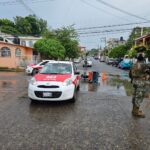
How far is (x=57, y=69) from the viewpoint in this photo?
1120 cm

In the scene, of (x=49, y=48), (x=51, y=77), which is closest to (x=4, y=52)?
(x=49, y=48)

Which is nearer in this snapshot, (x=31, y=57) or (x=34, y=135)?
(x=34, y=135)

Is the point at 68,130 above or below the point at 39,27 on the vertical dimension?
below

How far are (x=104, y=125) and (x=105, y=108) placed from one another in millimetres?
2379

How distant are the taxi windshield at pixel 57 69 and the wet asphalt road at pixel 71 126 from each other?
1.48m

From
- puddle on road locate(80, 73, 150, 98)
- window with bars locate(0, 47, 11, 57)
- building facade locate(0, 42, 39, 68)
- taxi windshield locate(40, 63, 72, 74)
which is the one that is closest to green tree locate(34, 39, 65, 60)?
building facade locate(0, 42, 39, 68)

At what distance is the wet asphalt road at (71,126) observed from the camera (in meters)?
5.57

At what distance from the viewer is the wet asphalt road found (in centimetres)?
557

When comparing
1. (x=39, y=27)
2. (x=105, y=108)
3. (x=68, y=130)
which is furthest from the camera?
(x=39, y=27)

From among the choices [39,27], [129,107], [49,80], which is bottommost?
[129,107]

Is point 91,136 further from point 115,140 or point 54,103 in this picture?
point 54,103

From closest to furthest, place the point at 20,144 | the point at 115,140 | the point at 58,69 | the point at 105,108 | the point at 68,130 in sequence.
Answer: the point at 20,144
the point at 115,140
the point at 68,130
the point at 105,108
the point at 58,69

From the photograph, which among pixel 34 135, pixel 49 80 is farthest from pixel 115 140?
pixel 49 80

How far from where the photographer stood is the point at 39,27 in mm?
74312
